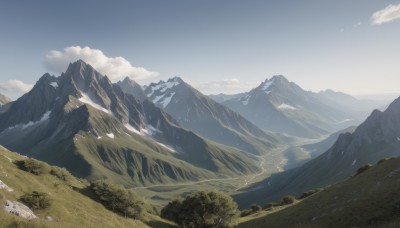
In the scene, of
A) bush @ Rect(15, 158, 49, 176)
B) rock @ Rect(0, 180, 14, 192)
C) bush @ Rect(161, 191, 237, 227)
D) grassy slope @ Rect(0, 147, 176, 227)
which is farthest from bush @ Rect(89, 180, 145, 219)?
rock @ Rect(0, 180, 14, 192)

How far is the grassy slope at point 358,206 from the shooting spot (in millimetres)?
43562

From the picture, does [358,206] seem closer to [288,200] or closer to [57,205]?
[57,205]

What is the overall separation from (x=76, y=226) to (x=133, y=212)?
25.5 m

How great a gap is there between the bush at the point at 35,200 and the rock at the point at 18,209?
3.79 ft

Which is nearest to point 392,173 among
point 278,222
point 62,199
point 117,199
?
point 278,222

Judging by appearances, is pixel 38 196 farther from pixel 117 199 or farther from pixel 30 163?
pixel 117 199

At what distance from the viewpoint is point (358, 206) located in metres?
49.1

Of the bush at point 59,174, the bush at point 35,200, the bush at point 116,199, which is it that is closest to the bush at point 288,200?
the bush at point 116,199

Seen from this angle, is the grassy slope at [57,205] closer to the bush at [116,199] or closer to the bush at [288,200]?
the bush at [116,199]

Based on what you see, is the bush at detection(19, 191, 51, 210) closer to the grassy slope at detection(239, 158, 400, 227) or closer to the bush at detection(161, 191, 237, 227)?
the grassy slope at detection(239, 158, 400, 227)

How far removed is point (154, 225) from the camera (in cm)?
7131

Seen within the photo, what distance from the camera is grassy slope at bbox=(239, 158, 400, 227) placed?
4356 cm

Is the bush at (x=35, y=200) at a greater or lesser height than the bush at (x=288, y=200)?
greater

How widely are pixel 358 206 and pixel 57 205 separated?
148ft
